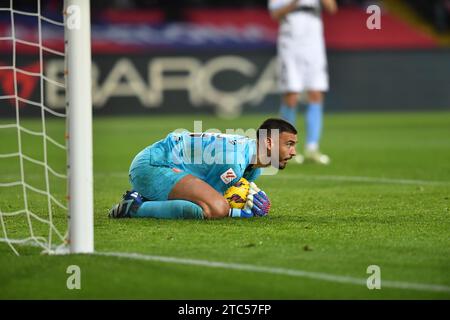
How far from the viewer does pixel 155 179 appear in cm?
654

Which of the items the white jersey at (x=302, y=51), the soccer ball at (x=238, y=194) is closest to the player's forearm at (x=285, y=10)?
the white jersey at (x=302, y=51)

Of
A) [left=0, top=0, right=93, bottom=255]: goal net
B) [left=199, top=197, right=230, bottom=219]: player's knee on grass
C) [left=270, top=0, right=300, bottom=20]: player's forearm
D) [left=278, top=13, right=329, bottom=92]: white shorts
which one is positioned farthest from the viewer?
[left=278, top=13, right=329, bottom=92]: white shorts

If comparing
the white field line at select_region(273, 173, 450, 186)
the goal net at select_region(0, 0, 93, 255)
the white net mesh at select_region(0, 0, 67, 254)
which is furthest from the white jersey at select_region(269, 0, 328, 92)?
the goal net at select_region(0, 0, 93, 255)

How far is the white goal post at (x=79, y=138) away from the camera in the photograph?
16.9 feet

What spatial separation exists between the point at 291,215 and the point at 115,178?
134 inches

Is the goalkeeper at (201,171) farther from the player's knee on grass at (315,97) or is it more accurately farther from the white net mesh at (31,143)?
the player's knee on grass at (315,97)

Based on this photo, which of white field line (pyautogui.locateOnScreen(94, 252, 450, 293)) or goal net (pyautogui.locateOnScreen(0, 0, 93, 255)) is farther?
goal net (pyautogui.locateOnScreen(0, 0, 93, 255))

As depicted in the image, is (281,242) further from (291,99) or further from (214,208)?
(291,99)

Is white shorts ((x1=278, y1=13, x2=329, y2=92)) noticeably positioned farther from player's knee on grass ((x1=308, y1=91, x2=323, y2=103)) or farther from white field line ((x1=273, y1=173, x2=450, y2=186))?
white field line ((x1=273, y1=173, x2=450, y2=186))

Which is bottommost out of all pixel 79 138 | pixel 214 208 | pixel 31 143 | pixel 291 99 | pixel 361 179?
pixel 214 208

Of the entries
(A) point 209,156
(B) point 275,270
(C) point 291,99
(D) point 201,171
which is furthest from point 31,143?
(B) point 275,270

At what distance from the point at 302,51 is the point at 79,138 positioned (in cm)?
719

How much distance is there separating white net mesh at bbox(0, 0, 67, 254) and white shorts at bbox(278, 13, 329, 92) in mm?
2770

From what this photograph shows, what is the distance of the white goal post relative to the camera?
516cm
